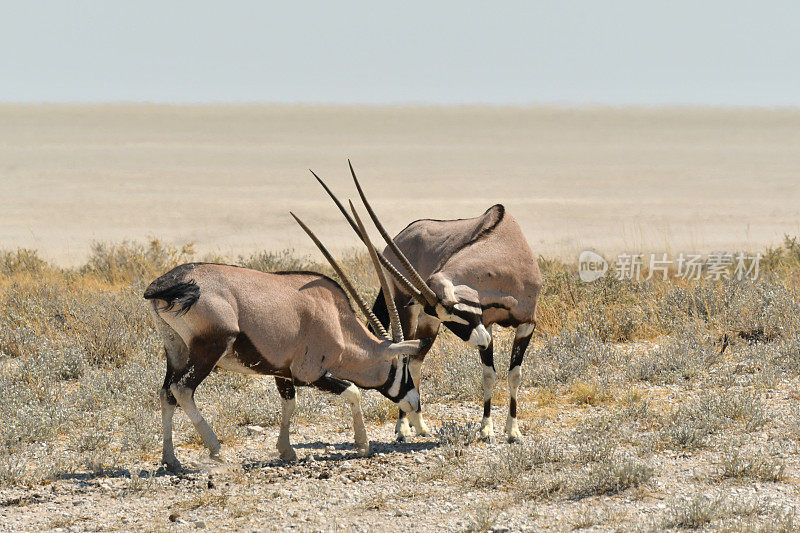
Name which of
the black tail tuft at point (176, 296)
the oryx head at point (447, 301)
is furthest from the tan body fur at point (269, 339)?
the oryx head at point (447, 301)

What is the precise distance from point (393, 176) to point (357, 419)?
3795cm

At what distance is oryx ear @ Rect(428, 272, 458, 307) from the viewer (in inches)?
305

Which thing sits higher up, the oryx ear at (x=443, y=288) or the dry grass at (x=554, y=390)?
the oryx ear at (x=443, y=288)

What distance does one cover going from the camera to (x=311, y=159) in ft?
177

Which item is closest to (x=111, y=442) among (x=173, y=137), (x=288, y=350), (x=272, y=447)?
(x=272, y=447)

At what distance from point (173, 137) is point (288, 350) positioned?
197 ft

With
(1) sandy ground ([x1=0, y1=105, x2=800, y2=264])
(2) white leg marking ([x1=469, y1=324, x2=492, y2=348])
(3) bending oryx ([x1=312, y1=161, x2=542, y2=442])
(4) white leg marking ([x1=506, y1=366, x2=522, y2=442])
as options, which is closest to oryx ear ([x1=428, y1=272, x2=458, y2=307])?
(3) bending oryx ([x1=312, y1=161, x2=542, y2=442])

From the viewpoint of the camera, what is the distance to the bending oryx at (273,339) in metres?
7.16

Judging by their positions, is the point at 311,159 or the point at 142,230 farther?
the point at 311,159

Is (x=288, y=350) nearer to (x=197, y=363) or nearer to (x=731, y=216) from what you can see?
(x=197, y=363)

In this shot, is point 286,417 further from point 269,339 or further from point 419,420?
point 419,420

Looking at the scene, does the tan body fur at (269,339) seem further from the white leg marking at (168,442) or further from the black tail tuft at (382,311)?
the black tail tuft at (382,311)

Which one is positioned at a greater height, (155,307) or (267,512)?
(155,307)

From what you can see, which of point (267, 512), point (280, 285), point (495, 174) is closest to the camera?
point (267, 512)
